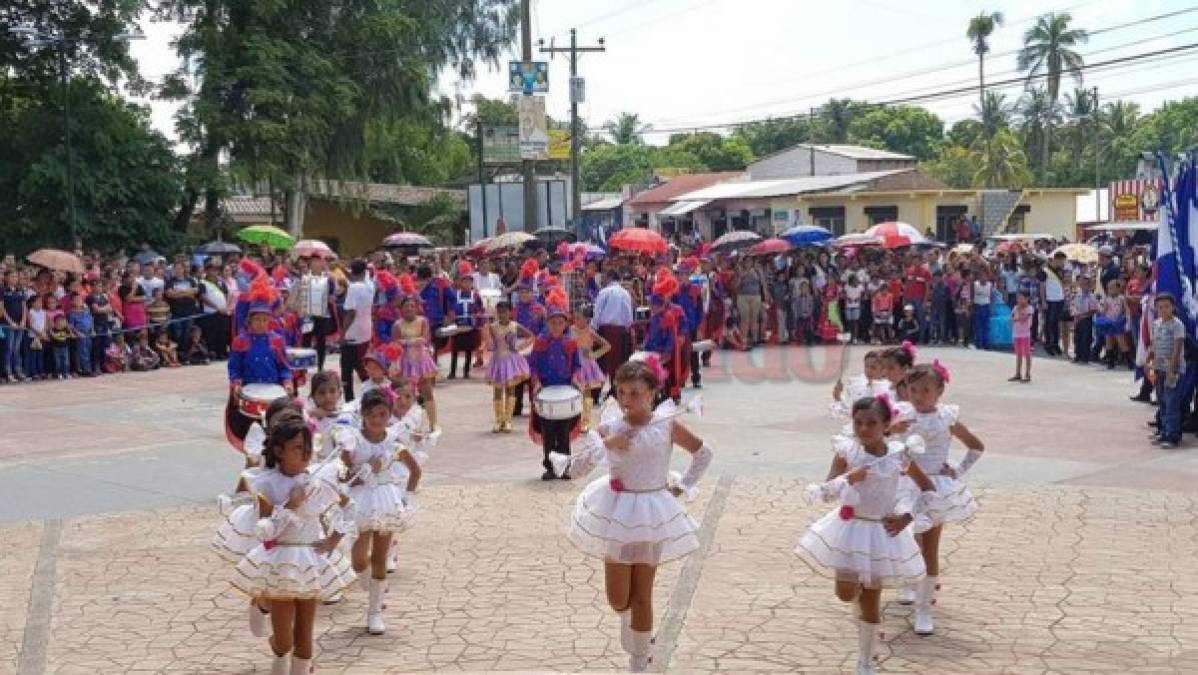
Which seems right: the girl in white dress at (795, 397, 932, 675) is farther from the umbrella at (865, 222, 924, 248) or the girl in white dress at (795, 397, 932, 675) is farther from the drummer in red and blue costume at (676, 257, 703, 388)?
the umbrella at (865, 222, 924, 248)

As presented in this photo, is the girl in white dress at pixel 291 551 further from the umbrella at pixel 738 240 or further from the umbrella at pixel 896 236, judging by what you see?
the umbrella at pixel 738 240

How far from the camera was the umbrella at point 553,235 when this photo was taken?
108ft

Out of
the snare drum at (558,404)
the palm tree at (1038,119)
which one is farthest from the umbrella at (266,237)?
the palm tree at (1038,119)

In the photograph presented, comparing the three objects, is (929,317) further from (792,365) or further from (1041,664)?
(1041,664)

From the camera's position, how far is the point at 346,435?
Answer: 7504mm

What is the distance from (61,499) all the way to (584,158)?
90.1 meters

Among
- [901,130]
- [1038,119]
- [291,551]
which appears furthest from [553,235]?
[901,130]

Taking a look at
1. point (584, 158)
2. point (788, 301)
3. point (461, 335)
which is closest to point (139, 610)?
point (461, 335)

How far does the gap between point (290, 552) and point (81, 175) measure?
2618 centimetres

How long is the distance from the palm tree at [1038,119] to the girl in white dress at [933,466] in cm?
7746

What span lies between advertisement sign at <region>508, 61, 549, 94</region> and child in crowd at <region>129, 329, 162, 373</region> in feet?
41.2

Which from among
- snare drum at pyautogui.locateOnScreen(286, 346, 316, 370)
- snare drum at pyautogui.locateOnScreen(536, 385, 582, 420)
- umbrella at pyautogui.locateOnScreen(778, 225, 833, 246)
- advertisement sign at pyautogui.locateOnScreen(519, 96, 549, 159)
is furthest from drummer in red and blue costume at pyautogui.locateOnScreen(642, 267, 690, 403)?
advertisement sign at pyautogui.locateOnScreen(519, 96, 549, 159)

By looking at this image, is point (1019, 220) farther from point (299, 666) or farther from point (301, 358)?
point (299, 666)

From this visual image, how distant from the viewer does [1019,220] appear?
46219 millimetres
